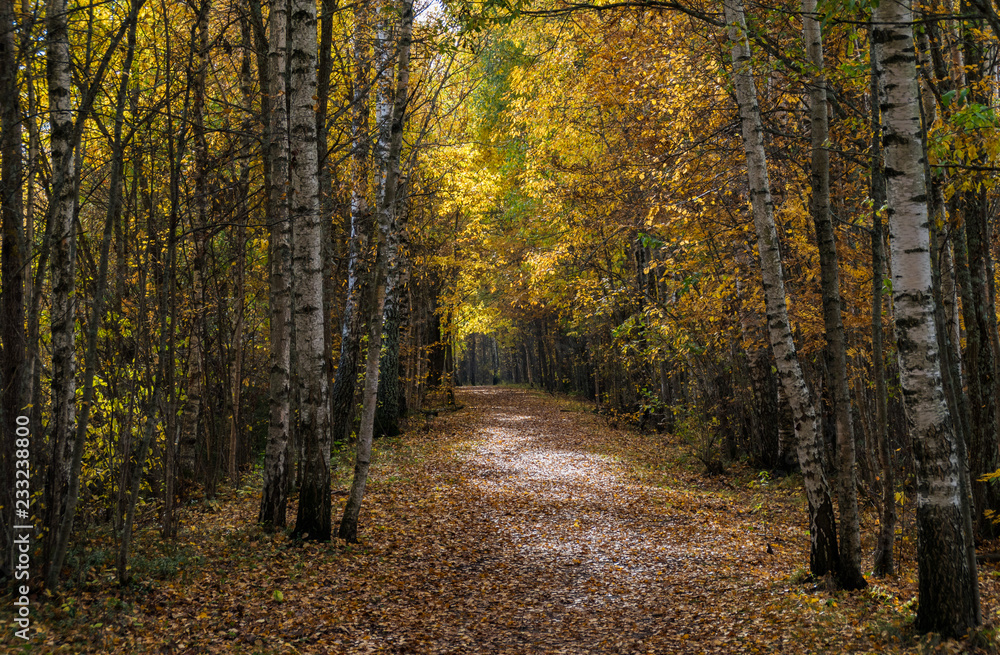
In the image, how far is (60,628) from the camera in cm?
417

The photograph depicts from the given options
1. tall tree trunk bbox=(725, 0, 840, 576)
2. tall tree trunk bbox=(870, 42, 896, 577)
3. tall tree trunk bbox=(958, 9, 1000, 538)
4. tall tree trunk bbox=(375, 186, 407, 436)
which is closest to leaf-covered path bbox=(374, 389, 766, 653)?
tall tree trunk bbox=(725, 0, 840, 576)

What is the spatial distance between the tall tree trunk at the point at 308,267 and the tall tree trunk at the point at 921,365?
501cm

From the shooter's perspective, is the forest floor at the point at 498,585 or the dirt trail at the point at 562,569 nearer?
the forest floor at the point at 498,585

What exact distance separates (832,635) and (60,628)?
5223mm

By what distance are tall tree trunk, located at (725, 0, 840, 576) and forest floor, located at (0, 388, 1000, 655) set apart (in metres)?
0.43

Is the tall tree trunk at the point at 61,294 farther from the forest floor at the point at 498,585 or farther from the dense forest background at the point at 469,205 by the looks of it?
the forest floor at the point at 498,585

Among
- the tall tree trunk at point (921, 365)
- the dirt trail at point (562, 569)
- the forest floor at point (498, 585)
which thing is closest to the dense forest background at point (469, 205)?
the tall tree trunk at point (921, 365)

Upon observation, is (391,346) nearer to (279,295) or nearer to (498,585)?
(279,295)

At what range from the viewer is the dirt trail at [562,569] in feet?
16.5

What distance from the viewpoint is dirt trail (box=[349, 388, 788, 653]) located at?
16.5 feet

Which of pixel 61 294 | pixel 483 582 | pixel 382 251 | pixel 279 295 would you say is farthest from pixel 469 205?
pixel 61 294

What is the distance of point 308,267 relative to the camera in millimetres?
6535

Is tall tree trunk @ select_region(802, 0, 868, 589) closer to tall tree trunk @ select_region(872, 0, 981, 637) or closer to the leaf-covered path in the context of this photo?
the leaf-covered path

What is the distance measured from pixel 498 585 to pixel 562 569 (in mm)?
875
